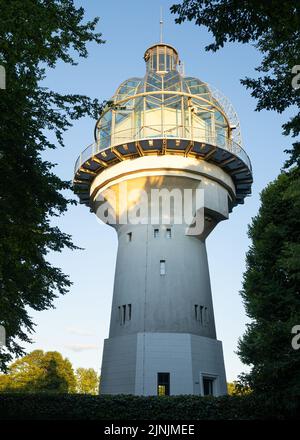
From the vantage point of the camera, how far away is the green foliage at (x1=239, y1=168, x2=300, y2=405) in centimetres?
1630

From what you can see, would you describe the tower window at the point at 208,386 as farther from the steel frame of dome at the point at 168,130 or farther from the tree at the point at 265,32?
the tree at the point at 265,32

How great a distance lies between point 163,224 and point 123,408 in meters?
12.4

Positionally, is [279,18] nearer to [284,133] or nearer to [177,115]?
[284,133]

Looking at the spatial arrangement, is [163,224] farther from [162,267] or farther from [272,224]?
[272,224]

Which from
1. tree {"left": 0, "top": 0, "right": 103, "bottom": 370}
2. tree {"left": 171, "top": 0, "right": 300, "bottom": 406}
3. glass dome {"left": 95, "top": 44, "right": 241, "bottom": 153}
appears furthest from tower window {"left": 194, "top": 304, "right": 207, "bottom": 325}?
tree {"left": 0, "top": 0, "right": 103, "bottom": 370}

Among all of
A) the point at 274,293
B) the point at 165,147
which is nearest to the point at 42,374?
the point at 165,147

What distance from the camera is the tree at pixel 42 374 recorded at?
59.0 metres

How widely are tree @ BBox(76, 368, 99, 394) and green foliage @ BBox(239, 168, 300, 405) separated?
70212 millimetres

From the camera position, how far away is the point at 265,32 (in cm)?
1161

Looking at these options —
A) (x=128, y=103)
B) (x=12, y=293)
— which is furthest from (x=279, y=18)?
(x=128, y=103)

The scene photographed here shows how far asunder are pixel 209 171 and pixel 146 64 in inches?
506

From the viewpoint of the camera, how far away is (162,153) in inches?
1180

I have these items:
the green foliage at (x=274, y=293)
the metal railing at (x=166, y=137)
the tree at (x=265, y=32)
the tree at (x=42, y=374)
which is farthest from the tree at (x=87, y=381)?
the tree at (x=265, y=32)

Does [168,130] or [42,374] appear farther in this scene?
[42,374]
